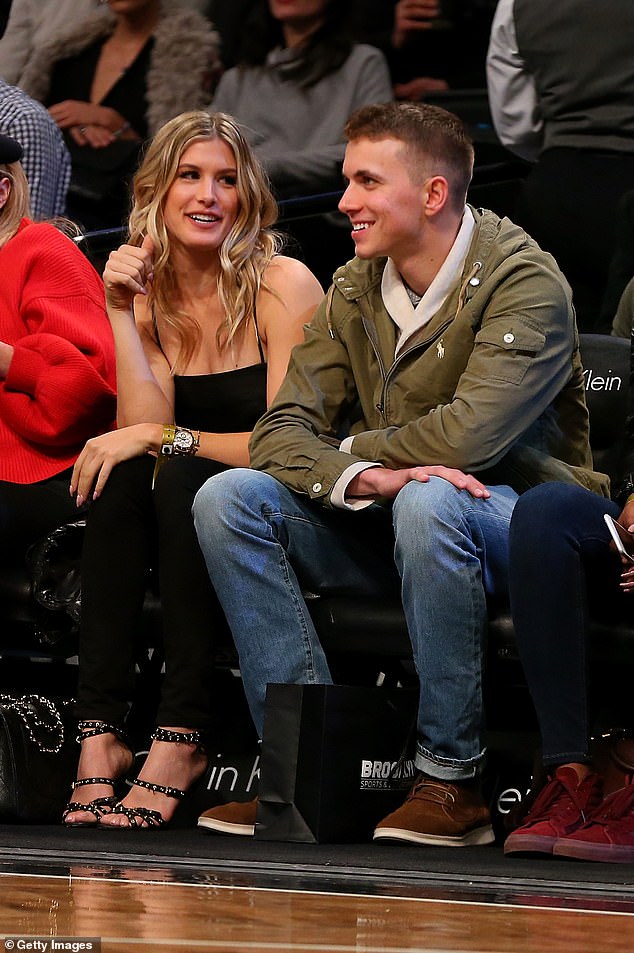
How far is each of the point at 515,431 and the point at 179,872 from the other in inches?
35.1

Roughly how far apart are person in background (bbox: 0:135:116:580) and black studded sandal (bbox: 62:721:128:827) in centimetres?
45

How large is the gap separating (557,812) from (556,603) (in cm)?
29

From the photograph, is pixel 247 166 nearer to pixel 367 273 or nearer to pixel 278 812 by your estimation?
pixel 367 273

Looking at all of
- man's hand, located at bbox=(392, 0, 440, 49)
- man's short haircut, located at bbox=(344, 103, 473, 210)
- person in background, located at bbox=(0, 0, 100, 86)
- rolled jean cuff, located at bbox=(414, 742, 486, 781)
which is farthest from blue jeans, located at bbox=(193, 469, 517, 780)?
person in background, located at bbox=(0, 0, 100, 86)

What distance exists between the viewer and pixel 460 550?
2145mm

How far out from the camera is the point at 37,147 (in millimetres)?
4031

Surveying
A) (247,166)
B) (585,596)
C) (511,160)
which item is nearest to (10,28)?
(511,160)

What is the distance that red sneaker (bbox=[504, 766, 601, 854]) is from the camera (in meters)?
1.99

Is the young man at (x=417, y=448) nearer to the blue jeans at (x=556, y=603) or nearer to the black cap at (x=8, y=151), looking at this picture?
the blue jeans at (x=556, y=603)

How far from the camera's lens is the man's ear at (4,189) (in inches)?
123

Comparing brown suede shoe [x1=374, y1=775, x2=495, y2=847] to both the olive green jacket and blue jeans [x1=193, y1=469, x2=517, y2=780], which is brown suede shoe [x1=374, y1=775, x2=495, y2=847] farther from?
the olive green jacket

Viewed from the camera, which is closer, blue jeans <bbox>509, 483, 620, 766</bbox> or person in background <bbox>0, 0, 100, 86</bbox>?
blue jeans <bbox>509, 483, 620, 766</bbox>

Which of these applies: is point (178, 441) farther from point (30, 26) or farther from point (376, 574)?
point (30, 26)

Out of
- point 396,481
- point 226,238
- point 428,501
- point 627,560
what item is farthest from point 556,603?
point 226,238
